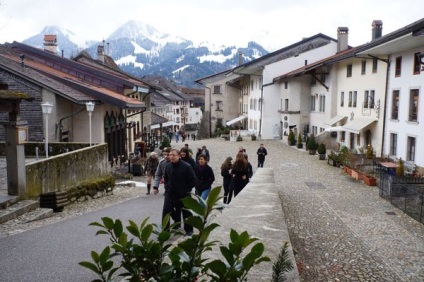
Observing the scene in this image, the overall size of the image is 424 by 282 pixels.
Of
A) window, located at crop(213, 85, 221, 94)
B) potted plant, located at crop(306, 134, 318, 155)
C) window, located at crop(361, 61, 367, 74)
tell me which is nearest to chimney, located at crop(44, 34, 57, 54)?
potted plant, located at crop(306, 134, 318, 155)

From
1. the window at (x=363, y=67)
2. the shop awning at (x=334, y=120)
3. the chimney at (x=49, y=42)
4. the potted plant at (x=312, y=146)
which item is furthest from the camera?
the shop awning at (x=334, y=120)

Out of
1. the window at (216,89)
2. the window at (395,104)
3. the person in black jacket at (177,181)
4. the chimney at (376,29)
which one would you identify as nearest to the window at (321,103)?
the chimney at (376,29)

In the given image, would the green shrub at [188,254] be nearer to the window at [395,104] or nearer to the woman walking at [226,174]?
the woman walking at [226,174]

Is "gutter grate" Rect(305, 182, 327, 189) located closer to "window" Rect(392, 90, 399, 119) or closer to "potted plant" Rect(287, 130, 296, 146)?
"window" Rect(392, 90, 399, 119)

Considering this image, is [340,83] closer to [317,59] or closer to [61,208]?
[317,59]

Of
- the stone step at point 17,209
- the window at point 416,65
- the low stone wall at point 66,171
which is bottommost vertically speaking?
the stone step at point 17,209

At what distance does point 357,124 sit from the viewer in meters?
30.4

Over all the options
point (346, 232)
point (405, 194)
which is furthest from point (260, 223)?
point (405, 194)

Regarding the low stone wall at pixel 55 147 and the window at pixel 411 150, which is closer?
the low stone wall at pixel 55 147

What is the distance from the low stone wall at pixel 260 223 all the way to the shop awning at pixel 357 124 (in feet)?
68.7

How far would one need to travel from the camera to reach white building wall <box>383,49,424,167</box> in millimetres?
22141

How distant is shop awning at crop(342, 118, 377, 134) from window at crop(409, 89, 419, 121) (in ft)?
15.9

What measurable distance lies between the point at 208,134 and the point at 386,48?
4470cm

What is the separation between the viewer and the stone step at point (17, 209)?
9.46 meters
